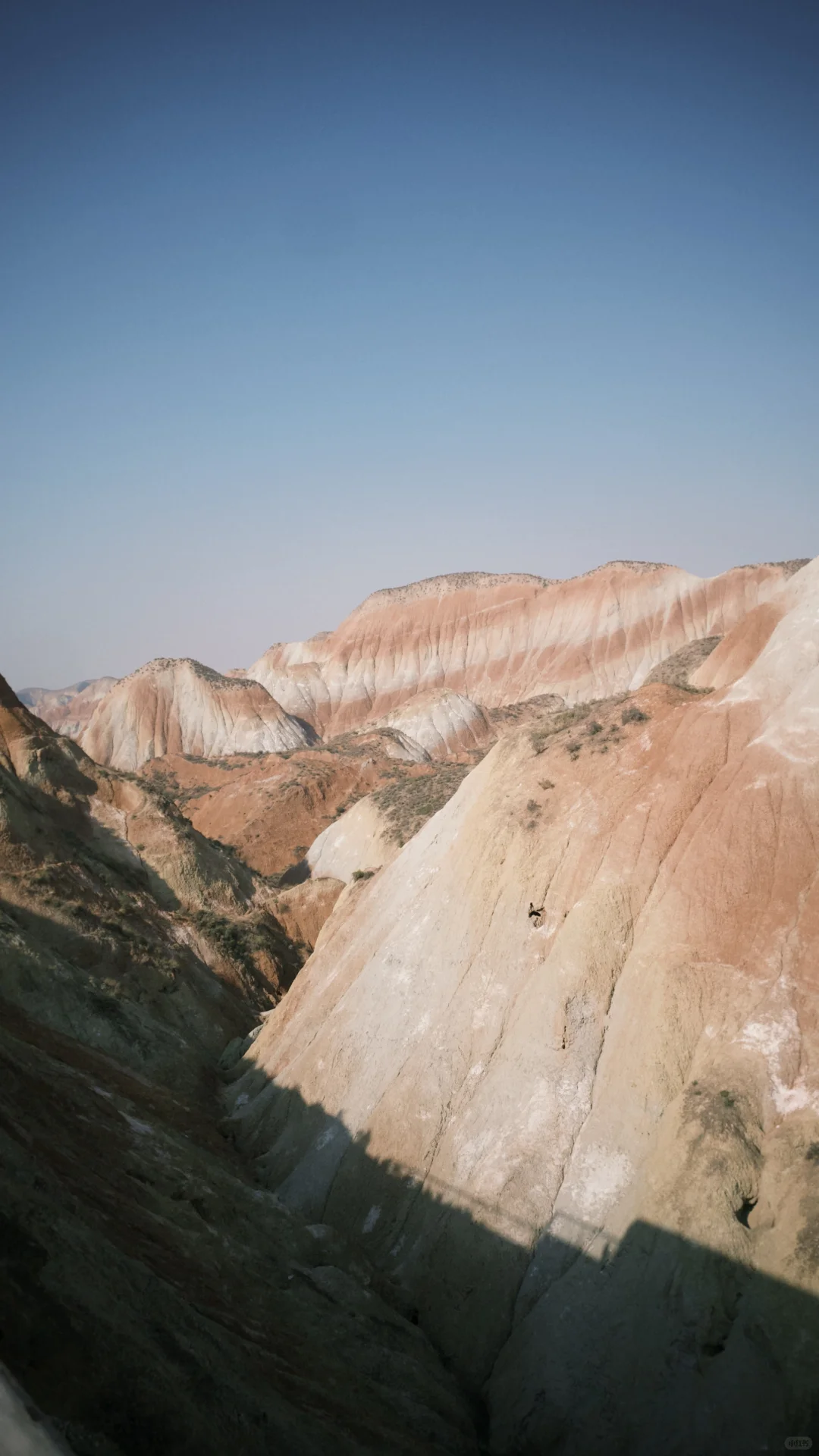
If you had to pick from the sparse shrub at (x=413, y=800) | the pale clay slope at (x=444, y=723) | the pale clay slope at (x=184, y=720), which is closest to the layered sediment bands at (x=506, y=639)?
the pale clay slope at (x=444, y=723)

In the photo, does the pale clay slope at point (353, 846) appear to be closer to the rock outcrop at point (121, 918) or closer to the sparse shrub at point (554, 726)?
the rock outcrop at point (121, 918)

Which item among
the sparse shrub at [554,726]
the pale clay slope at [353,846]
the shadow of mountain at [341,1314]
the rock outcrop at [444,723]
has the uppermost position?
the sparse shrub at [554,726]

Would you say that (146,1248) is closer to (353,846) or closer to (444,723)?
(353,846)

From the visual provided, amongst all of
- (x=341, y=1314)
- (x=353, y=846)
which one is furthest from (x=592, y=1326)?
(x=353, y=846)

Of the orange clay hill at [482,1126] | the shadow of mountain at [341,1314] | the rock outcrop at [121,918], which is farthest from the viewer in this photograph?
the rock outcrop at [121,918]

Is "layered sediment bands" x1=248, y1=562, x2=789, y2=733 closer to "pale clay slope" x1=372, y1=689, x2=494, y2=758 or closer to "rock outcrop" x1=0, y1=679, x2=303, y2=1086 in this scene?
"pale clay slope" x1=372, y1=689, x2=494, y2=758
